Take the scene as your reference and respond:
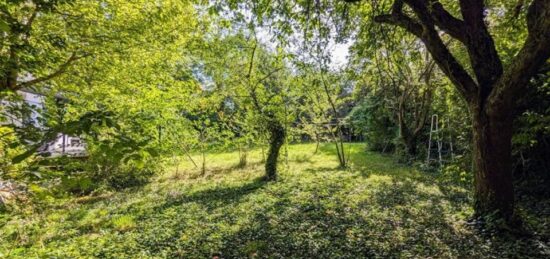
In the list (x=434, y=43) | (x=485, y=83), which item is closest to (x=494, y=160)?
(x=485, y=83)

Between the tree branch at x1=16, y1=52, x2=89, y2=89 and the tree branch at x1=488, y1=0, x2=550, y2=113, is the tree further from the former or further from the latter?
the tree branch at x1=16, y1=52, x2=89, y2=89

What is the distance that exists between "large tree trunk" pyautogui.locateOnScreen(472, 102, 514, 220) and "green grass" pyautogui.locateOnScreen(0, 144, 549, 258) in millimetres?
483

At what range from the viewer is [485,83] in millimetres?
4012

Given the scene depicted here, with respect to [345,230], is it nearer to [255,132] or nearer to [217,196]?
[217,196]

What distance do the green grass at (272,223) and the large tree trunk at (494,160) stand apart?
0.48 m

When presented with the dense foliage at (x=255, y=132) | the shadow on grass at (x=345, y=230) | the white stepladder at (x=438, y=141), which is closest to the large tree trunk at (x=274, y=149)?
the dense foliage at (x=255, y=132)

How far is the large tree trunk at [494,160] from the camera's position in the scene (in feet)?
12.6

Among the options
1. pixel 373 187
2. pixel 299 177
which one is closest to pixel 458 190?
pixel 373 187

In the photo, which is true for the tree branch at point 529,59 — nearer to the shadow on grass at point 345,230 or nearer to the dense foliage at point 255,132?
the dense foliage at point 255,132

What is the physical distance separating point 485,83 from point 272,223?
3.73 meters

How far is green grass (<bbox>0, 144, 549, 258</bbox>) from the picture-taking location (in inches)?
152

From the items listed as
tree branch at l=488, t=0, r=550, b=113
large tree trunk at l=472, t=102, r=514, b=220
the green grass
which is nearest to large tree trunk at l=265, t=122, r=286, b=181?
the green grass

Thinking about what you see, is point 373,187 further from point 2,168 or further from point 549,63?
point 2,168

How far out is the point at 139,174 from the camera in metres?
9.29
